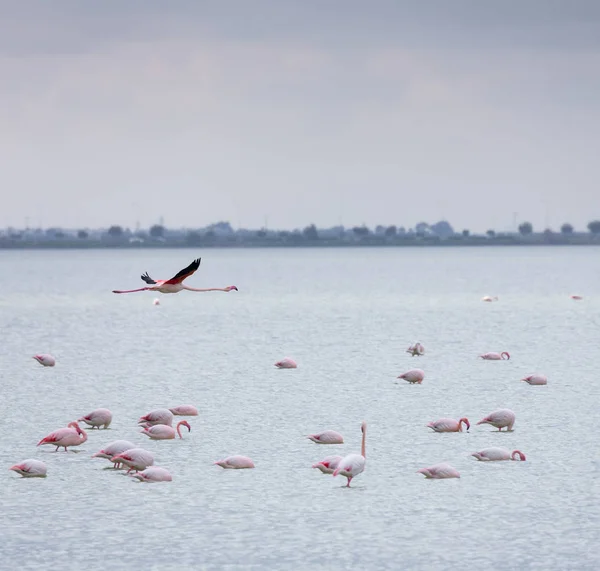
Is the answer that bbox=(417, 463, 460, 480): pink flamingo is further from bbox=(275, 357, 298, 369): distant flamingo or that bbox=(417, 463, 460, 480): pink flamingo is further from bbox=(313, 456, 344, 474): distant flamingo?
bbox=(275, 357, 298, 369): distant flamingo

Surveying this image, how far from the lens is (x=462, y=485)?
23.8 m

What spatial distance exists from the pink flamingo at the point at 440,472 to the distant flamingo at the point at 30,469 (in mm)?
7364

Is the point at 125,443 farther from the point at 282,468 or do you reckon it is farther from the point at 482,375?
the point at 482,375

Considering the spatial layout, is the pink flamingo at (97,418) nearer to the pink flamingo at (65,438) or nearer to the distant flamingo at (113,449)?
the pink flamingo at (65,438)

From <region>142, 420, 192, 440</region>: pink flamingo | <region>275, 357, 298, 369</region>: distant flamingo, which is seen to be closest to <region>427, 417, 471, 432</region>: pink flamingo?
<region>142, 420, 192, 440</region>: pink flamingo

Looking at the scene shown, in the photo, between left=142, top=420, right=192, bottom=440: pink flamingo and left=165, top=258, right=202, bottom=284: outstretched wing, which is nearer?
left=165, top=258, right=202, bottom=284: outstretched wing

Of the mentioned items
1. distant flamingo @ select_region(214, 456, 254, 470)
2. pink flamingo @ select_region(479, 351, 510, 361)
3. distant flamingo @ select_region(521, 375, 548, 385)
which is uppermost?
distant flamingo @ select_region(214, 456, 254, 470)

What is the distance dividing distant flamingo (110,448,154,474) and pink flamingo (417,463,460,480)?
17.6 feet

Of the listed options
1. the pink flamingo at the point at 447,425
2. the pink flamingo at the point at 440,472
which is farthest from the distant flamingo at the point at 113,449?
the pink flamingo at the point at 447,425

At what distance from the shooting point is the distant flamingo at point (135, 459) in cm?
2461

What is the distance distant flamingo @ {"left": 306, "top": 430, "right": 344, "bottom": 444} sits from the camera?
91.6 feet

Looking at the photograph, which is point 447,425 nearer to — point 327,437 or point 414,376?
point 327,437

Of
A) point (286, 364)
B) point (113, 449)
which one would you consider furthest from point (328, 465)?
point (286, 364)

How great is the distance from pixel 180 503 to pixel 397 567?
205 inches
